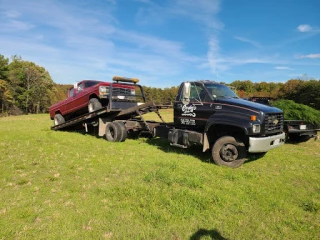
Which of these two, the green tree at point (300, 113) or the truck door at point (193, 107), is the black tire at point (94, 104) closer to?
the truck door at point (193, 107)

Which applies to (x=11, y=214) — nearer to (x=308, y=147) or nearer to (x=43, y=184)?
(x=43, y=184)

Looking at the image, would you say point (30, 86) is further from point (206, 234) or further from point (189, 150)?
point (206, 234)

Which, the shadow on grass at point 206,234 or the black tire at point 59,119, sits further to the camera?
the black tire at point 59,119

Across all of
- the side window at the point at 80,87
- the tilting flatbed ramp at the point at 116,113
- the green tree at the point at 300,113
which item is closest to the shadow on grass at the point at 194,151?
the tilting flatbed ramp at the point at 116,113

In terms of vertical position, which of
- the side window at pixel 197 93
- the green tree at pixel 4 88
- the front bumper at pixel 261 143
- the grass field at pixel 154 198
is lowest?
the grass field at pixel 154 198

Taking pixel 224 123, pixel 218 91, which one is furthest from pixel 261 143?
pixel 218 91

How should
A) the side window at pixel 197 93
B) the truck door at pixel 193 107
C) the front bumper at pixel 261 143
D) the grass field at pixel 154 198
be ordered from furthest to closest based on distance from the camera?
1. the side window at pixel 197 93
2. the truck door at pixel 193 107
3. the front bumper at pixel 261 143
4. the grass field at pixel 154 198

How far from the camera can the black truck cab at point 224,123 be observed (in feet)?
18.9

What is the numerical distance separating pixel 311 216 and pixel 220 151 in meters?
2.80

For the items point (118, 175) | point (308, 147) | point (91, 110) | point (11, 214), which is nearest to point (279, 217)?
point (118, 175)

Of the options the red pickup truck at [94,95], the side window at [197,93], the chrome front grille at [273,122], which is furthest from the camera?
the red pickup truck at [94,95]

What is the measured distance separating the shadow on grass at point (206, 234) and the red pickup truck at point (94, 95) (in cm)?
694

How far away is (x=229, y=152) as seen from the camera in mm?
6090

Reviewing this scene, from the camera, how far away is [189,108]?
7.16 metres
